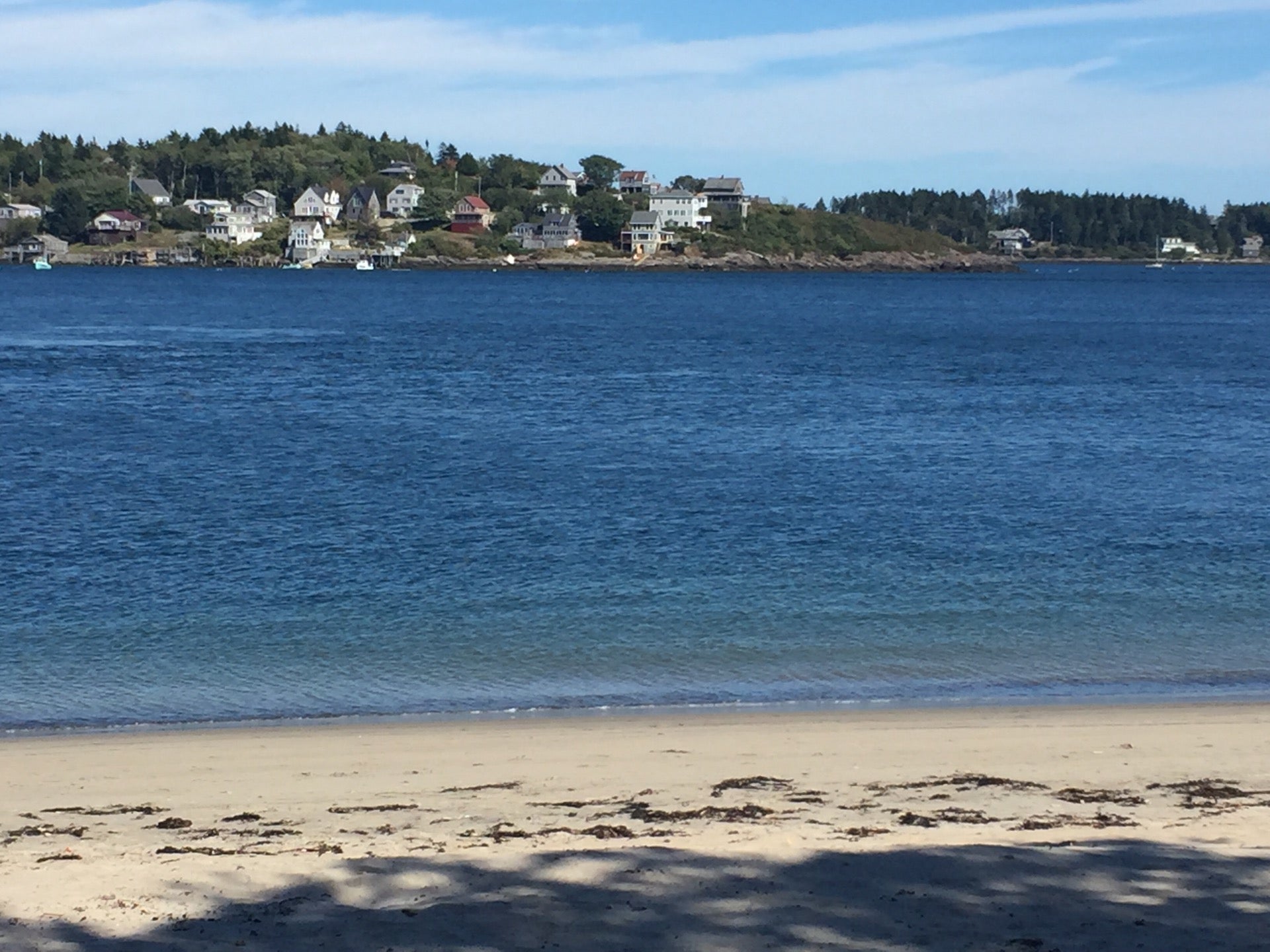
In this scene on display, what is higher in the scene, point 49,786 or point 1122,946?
point 1122,946

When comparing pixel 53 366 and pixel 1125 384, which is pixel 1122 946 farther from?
pixel 53 366

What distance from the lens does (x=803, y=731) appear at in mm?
14406

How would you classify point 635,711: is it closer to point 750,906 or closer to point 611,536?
point 750,906

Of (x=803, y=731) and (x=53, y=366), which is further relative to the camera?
(x=53, y=366)

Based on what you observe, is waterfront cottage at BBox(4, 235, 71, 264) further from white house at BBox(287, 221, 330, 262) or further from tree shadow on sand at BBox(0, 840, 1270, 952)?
tree shadow on sand at BBox(0, 840, 1270, 952)

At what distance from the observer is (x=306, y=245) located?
195000 millimetres

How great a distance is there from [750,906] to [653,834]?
1737mm

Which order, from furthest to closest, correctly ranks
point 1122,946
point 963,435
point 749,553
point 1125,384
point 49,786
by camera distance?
point 1125,384
point 963,435
point 749,553
point 49,786
point 1122,946

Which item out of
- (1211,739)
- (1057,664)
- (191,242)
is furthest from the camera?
(191,242)

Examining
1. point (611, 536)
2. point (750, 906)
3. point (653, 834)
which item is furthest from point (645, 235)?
point (750, 906)

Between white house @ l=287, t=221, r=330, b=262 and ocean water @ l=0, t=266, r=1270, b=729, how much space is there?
A: 135 metres

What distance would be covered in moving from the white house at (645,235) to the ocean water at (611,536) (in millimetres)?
134809

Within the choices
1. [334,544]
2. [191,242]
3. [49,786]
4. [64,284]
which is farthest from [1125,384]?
[191,242]

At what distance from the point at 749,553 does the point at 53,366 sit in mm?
41224
